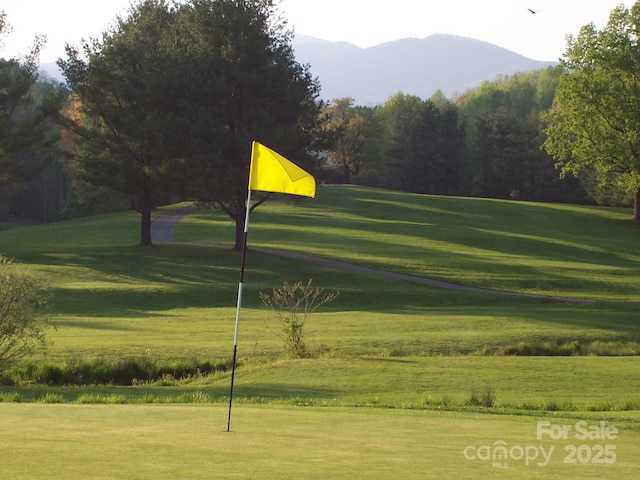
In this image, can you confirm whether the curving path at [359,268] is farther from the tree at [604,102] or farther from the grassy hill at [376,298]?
the tree at [604,102]

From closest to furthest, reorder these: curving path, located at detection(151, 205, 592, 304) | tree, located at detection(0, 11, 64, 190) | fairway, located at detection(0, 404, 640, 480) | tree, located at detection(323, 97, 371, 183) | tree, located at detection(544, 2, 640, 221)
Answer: fairway, located at detection(0, 404, 640, 480) < curving path, located at detection(151, 205, 592, 304) < tree, located at detection(0, 11, 64, 190) < tree, located at detection(544, 2, 640, 221) < tree, located at detection(323, 97, 371, 183)

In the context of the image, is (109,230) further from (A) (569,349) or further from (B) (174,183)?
(A) (569,349)

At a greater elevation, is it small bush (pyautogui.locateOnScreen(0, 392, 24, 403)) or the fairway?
the fairway

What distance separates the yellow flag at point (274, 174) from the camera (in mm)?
12211

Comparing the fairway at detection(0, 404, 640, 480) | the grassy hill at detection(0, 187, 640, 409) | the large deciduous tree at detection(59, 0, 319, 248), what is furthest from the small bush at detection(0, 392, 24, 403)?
the large deciduous tree at detection(59, 0, 319, 248)

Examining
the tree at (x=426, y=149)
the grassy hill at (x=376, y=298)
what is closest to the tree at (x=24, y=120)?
the grassy hill at (x=376, y=298)

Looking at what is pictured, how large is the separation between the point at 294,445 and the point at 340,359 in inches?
535

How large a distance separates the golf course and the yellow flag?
3.23 m

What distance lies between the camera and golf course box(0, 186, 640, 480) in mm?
8969

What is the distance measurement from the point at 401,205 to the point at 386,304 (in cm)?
4606

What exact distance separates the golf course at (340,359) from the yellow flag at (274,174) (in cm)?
323

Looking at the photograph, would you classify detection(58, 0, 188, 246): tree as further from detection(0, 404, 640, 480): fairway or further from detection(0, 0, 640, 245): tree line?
detection(0, 404, 640, 480): fairway

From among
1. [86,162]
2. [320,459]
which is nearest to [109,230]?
[86,162]

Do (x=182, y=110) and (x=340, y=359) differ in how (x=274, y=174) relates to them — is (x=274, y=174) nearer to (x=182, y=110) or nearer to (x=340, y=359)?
(x=340, y=359)
